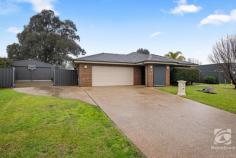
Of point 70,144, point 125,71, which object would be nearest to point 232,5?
point 125,71

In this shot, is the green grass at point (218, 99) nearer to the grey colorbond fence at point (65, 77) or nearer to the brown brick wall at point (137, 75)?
the brown brick wall at point (137, 75)

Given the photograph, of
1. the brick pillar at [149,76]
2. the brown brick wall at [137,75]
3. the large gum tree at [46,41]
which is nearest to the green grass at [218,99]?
the brick pillar at [149,76]

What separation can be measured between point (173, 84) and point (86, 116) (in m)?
14.6

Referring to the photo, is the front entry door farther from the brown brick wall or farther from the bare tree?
the bare tree

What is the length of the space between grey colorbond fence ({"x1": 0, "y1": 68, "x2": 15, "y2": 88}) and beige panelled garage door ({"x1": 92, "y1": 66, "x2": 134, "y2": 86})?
7095mm

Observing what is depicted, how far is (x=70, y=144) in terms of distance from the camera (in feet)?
12.5

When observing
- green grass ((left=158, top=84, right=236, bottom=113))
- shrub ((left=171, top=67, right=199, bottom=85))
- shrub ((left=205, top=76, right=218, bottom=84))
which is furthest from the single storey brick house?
shrub ((left=205, top=76, right=218, bottom=84))

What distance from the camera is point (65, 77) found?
59.0 ft

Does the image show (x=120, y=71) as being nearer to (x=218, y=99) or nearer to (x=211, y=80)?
(x=218, y=99)

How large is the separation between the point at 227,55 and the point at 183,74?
13.7 ft

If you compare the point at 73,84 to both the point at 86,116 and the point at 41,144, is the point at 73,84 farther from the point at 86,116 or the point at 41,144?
the point at 41,144

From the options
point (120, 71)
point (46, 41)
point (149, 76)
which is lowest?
point (149, 76)

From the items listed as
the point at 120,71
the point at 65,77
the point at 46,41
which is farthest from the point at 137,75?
the point at 46,41

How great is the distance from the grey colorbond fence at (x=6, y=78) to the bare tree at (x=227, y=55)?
1907 cm
